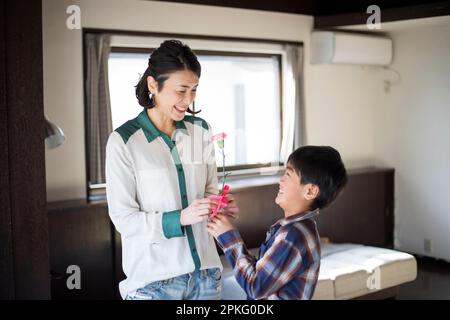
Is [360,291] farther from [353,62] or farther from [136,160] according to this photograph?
[136,160]

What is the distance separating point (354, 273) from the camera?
3785mm

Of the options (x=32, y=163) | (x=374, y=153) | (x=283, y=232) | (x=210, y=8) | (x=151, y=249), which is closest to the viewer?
(x=283, y=232)

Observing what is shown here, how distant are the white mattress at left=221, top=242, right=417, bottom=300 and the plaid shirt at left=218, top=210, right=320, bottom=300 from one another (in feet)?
6.53

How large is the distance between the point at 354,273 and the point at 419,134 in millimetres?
1788

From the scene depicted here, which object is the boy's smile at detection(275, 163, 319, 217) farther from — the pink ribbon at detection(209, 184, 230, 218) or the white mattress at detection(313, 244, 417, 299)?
the white mattress at detection(313, 244, 417, 299)

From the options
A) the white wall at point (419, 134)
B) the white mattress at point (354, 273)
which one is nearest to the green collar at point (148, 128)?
the white mattress at point (354, 273)

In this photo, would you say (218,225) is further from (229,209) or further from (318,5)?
(318,5)

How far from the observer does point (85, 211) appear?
3.31 m

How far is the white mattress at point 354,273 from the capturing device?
11.8 feet

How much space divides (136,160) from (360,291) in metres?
2.61

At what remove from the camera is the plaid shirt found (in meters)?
1.50

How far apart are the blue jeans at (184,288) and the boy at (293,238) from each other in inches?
6.4

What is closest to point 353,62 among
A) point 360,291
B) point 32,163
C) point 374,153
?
point 374,153
